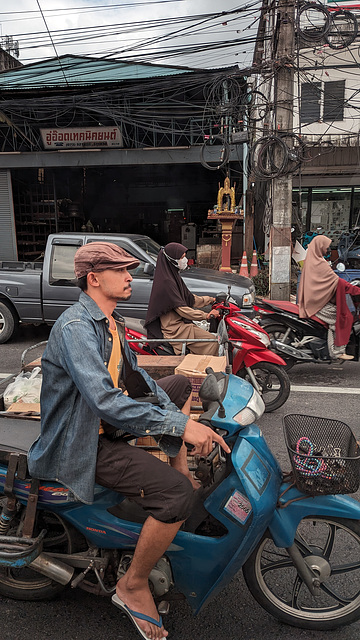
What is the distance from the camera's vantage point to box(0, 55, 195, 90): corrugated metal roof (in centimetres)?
1390

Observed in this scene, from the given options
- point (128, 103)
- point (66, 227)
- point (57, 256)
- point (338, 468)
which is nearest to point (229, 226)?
point (128, 103)

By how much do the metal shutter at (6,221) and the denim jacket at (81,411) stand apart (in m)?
14.5

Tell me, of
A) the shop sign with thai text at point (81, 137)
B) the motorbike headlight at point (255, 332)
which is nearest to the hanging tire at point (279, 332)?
the motorbike headlight at point (255, 332)

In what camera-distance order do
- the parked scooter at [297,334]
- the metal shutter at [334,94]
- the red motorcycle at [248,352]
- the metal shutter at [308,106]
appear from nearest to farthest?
the red motorcycle at [248,352] → the parked scooter at [297,334] → the metal shutter at [334,94] → the metal shutter at [308,106]

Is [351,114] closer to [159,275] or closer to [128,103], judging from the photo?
Result: [128,103]

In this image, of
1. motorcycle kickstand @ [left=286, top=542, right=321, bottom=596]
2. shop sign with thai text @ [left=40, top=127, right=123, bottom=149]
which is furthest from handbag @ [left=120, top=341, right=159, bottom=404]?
shop sign with thai text @ [left=40, top=127, right=123, bottom=149]

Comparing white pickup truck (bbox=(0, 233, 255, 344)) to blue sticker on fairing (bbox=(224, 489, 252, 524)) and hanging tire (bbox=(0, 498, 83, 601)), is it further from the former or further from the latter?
blue sticker on fairing (bbox=(224, 489, 252, 524))

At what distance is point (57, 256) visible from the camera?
287 inches

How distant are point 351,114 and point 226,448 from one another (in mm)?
17955

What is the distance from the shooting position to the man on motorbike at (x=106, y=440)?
1.79 meters

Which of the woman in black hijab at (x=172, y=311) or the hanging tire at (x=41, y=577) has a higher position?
the woman in black hijab at (x=172, y=311)

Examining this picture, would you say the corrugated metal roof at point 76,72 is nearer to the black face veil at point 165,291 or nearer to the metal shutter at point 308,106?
the metal shutter at point 308,106

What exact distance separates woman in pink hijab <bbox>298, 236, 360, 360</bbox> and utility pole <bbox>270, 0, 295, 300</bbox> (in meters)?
→ 4.42

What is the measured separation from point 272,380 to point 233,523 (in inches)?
119
